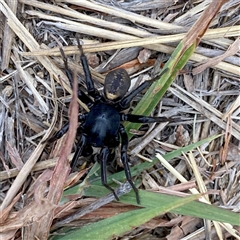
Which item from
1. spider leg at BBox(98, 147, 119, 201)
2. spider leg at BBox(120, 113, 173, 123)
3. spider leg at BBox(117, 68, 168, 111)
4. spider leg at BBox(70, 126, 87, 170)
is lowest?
spider leg at BBox(98, 147, 119, 201)

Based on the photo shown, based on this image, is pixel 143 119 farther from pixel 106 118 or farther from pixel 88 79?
pixel 88 79

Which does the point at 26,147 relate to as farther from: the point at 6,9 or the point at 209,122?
the point at 209,122

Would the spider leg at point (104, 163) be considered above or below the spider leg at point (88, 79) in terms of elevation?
below

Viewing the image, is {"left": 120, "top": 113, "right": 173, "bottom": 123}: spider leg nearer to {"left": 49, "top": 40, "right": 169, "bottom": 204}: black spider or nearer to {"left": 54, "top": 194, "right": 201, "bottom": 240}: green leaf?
{"left": 49, "top": 40, "right": 169, "bottom": 204}: black spider

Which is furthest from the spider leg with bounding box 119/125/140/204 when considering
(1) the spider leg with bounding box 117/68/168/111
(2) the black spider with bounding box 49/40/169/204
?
(1) the spider leg with bounding box 117/68/168/111

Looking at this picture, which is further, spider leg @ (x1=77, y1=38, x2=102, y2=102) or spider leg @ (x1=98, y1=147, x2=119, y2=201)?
spider leg @ (x1=77, y1=38, x2=102, y2=102)

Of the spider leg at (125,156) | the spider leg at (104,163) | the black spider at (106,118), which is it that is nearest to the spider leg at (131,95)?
the black spider at (106,118)

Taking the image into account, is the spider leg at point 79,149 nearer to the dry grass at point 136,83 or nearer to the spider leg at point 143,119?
the dry grass at point 136,83

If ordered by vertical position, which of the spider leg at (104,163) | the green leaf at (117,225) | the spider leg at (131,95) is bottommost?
the green leaf at (117,225)
